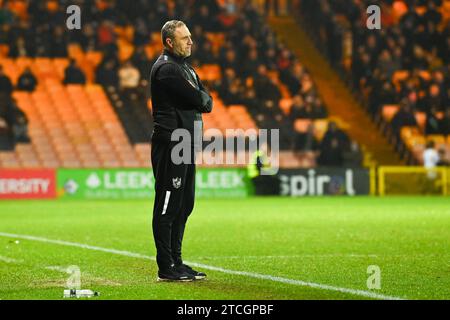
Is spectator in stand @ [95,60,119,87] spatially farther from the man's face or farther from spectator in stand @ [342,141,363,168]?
the man's face

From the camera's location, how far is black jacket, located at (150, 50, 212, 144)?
9242mm

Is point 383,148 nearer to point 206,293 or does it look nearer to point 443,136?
point 443,136

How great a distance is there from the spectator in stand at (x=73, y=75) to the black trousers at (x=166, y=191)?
68.8 feet

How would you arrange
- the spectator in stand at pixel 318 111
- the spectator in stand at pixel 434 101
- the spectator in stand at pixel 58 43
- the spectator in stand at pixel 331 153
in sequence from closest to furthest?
the spectator in stand at pixel 331 153, the spectator in stand at pixel 58 43, the spectator in stand at pixel 318 111, the spectator in stand at pixel 434 101

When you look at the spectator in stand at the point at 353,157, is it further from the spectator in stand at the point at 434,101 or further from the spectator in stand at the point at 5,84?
the spectator in stand at the point at 5,84

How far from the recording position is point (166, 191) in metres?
9.41

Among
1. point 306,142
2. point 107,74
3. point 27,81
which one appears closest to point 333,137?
point 306,142

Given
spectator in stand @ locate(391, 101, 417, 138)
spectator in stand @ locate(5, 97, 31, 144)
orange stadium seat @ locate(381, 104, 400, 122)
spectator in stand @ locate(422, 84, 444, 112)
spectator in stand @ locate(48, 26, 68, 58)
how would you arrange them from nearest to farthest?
spectator in stand @ locate(5, 97, 31, 144) < spectator in stand @ locate(48, 26, 68, 58) < spectator in stand @ locate(391, 101, 417, 138) < spectator in stand @ locate(422, 84, 444, 112) < orange stadium seat @ locate(381, 104, 400, 122)

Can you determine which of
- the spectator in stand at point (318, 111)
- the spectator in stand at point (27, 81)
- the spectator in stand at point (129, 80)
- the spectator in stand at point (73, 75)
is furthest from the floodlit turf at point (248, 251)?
the spectator in stand at point (318, 111)

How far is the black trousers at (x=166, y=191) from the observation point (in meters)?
9.36

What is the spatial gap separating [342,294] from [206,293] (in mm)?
1096

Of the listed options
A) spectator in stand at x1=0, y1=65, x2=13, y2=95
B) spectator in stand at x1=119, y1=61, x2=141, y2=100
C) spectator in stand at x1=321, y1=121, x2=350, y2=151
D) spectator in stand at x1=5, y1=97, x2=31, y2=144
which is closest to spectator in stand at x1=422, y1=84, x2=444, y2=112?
spectator in stand at x1=321, y1=121, x2=350, y2=151

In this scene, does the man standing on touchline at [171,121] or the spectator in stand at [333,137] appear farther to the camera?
the spectator in stand at [333,137]

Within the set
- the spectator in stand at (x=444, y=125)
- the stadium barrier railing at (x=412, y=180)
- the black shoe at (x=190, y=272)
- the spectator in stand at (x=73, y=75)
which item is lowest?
the stadium barrier railing at (x=412, y=180)
